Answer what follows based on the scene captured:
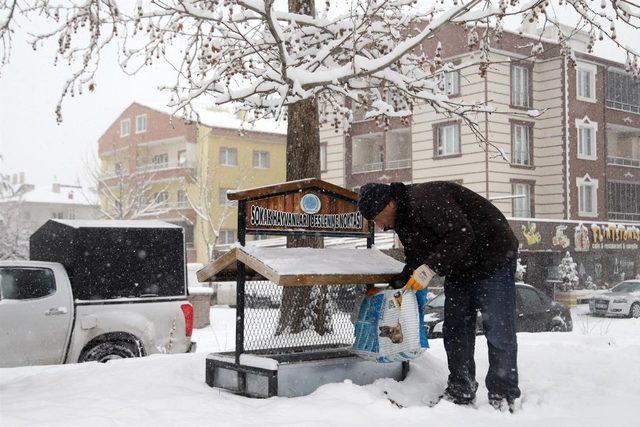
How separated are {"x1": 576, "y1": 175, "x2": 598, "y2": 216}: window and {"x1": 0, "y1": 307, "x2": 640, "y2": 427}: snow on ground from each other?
27.9m

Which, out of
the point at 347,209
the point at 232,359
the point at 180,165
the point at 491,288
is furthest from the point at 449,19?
the point at 180,165

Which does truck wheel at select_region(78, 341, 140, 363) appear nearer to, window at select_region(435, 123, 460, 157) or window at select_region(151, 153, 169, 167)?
window at select_region(435, 123, 460, 157)

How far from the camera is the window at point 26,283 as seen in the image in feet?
27.4

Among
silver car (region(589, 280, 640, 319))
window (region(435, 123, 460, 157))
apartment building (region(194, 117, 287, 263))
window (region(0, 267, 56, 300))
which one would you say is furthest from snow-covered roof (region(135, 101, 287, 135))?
window (region(0, 267, 56, 300))

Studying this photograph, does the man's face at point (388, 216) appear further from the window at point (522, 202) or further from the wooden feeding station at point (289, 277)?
the window at point (522, 202)

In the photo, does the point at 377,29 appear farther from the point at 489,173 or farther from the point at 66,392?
the point at 489,173

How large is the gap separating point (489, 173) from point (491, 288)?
84.8ft

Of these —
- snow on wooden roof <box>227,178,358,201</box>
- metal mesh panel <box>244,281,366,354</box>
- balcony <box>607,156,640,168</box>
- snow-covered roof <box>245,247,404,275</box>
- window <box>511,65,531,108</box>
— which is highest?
window <box>511,65,531,108</box>

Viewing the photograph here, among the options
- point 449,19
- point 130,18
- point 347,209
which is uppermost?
point 130,18

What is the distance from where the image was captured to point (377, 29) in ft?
33.1

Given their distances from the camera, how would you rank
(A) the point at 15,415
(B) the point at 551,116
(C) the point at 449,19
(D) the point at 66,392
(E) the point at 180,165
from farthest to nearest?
(E) the point at 180,165, (B) the point at 551,116, (C) the point at 449,19, (D) the point at 66,392, (A) the point at 15,415

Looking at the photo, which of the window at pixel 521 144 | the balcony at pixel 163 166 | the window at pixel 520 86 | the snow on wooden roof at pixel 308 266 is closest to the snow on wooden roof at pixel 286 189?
the snow on wooden roof at pixel 308 266

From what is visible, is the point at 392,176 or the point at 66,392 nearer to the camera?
the point at 66,392

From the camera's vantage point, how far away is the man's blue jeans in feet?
16.6
